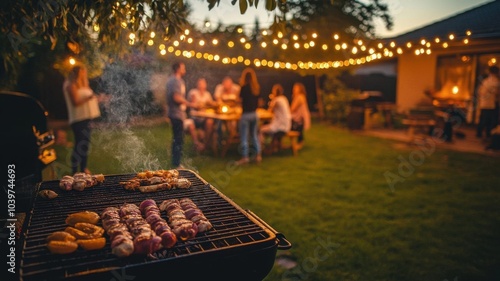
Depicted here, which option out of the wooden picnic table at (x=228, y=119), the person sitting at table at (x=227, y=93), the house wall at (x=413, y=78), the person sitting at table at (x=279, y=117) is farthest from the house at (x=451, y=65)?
the person sitting at table at (x=227, y=93)

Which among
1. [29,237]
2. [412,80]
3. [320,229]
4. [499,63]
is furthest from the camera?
[412,80]

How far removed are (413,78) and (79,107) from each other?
15184 mm

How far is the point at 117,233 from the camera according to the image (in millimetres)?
2443

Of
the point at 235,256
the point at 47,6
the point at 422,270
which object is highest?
the point at 47,6

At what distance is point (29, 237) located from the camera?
2436 millimetres

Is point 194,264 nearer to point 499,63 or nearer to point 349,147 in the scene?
point 349,147

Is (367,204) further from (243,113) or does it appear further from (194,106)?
(194,106)

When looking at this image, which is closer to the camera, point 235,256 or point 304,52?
point 235,256

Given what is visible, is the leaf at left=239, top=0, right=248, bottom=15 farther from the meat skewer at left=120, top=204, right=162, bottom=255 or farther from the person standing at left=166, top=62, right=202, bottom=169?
the person standing at left=166, top=62, right=202, bottom=169

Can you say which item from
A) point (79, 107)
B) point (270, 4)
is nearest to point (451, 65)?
point (79, 107)

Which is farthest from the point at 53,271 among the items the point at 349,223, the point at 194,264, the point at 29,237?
the point at 349,223

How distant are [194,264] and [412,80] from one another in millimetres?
17522

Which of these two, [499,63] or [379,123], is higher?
[499,63]

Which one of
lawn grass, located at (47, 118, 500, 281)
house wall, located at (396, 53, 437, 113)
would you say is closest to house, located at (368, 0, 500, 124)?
house wall, located at (396, 53, 437, 113)
